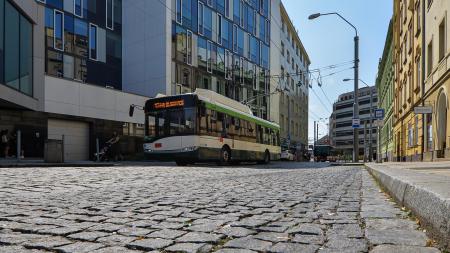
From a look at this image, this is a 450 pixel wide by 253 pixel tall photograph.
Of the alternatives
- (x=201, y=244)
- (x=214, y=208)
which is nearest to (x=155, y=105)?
(x=214, y=208)

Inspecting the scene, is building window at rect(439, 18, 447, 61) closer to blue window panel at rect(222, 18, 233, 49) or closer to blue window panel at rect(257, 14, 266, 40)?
blue window panel at rect(222, 18, 233, 49)

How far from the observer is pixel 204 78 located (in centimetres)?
3697

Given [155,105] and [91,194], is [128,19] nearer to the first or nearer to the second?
[155,105]

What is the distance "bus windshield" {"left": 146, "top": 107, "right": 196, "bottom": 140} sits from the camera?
1672 centimetres

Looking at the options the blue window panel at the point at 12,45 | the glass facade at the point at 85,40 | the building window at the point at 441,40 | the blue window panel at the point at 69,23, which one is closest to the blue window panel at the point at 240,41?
the glass facade at the point at 85,40

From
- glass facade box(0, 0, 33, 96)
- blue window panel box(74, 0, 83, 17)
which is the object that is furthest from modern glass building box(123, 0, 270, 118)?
glass facade box(0, 0, 33, 96)

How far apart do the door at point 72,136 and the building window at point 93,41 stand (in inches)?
266

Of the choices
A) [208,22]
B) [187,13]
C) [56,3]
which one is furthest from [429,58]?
[56,3]

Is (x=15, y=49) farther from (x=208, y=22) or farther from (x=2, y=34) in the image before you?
(x=208, y=22)

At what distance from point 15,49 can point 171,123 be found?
8.53 meters

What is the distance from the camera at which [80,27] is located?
29156mm

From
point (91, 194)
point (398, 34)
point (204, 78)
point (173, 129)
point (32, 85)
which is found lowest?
point (91, 194)

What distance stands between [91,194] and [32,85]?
700 inches

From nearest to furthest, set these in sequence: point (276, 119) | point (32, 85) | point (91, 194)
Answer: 1. point (91, 194)
2. point (32, 85)
3. point (276, 119)
